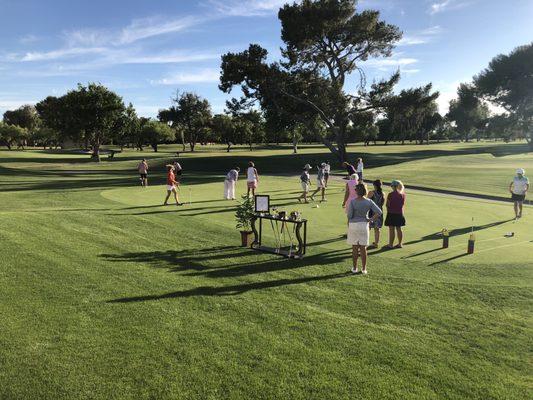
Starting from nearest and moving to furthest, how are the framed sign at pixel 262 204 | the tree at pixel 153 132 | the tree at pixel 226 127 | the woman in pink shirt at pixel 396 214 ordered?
the framed sign at pixel 262 204, the woman in pink shirt at pixel 396 214, the tree at pixel 153 132, the tree at pixel 226 127

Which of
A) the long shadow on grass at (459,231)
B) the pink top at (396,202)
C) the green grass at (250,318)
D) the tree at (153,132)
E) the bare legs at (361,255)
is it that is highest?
the tree at (153,132)

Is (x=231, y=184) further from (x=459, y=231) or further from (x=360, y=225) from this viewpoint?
(x=360, y=225)

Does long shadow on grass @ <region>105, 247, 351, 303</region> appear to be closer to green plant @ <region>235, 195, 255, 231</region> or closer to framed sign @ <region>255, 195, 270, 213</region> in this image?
green plant @ <region>235, 195, 255, 231</region>

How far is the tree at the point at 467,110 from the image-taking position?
83.0 meters

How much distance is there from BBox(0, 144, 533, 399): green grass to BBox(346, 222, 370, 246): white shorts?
0.81 m

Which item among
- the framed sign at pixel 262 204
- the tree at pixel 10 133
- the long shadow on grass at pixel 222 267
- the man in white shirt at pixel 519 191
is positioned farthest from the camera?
the tree at pixel 10 133

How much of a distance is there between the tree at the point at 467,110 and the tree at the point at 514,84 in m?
2.91

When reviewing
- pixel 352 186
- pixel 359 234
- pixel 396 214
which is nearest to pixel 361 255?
pixel 359 234

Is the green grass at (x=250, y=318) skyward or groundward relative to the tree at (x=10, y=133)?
groundward

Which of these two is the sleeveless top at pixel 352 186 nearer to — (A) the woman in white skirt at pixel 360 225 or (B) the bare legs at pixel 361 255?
(A) the woman in white skirt at pixel 360 225

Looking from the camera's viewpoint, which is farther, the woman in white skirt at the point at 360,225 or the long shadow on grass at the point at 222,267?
the woman in white skirt at the point at 360,225

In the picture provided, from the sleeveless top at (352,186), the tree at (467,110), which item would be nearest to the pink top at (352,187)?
the sleeveless top at (352,186)

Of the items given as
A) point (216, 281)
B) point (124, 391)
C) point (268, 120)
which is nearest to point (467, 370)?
point (124, 391)

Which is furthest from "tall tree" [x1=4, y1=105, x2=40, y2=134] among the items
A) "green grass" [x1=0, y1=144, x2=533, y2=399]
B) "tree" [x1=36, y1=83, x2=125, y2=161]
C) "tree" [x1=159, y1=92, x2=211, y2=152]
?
"green grass" [x1=0, y1=144, x2=533, y2=399]
